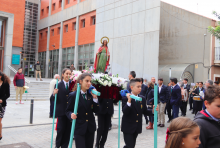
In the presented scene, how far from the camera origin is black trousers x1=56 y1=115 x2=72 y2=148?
17.4ft

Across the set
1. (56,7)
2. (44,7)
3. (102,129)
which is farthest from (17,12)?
(102,129)

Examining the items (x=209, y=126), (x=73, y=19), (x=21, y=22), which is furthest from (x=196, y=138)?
(x=21, y=22)

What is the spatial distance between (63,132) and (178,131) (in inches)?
160

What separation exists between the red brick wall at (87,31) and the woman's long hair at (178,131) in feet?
82.9

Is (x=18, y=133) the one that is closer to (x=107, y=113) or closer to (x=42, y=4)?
(x=107, y=113)

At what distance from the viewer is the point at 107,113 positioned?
590 cm

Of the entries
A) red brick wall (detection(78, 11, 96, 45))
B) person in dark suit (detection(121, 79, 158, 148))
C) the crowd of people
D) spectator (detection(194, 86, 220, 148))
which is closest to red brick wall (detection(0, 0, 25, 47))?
red brick wall (detection(78, 11, 96, 45))

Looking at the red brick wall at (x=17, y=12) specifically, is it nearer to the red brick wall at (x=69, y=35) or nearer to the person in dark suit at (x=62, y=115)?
the red brick wall at (x=69, y=35)

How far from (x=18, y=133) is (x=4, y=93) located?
1.95 m

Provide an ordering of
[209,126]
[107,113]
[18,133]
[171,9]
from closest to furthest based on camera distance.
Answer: [209,126], [107,113], [18,133], [171,9]

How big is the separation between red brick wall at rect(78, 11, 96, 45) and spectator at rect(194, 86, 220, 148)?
81.3 feet

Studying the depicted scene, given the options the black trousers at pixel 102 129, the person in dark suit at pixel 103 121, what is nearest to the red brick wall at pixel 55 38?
the person in dark suit at pixel 103 121

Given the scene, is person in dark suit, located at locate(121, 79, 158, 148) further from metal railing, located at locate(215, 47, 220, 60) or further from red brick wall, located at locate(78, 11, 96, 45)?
red brick wall, located at locate(78, 11, 96, 45)

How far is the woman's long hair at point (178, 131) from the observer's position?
1.85 meters
